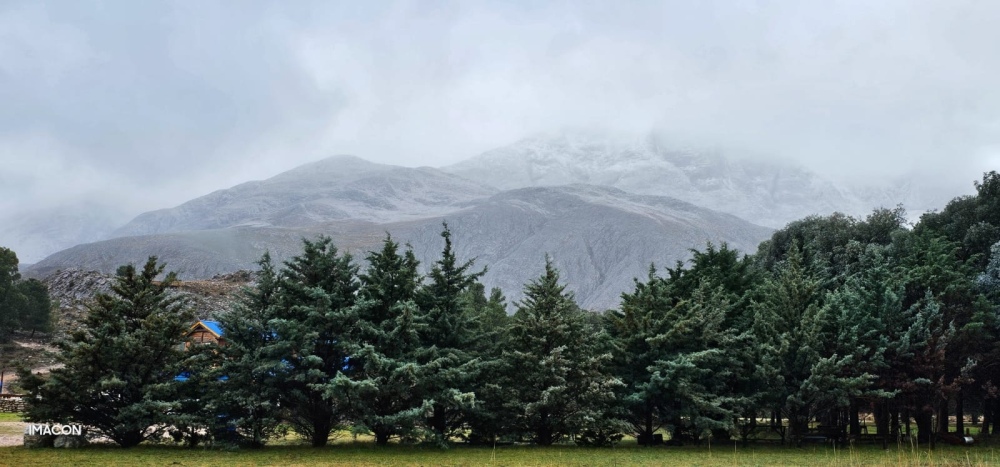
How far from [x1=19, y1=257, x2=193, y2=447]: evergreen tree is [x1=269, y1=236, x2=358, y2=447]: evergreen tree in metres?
3.75

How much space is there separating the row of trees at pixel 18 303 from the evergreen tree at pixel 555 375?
226ft

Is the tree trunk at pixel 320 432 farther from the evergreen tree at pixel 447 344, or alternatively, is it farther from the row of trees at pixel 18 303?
the row of trees at pixel 18 303

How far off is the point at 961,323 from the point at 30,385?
35773 mm

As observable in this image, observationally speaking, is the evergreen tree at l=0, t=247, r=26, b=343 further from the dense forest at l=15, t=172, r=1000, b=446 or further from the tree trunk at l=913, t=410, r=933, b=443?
the tree trunk at l=913, t=410, r=933, b=443

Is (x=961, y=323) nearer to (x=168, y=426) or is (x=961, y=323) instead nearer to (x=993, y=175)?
(x=993, y=175)

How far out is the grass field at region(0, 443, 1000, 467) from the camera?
21.1 m

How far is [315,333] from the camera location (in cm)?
2467

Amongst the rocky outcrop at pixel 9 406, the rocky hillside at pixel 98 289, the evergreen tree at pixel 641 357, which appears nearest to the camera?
the evergreen tree at pixel 641 357

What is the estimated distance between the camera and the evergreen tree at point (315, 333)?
987 inches

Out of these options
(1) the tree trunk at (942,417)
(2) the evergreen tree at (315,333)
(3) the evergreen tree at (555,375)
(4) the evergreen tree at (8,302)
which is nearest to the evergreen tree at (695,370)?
(3) the evergreen tree at (555,375)

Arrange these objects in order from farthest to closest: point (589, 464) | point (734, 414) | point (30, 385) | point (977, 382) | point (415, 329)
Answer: point (977, 382) < point (734, 414) < point (415, 329) < point (30, 385) < point (589, 464)

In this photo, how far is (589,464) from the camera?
21672mm

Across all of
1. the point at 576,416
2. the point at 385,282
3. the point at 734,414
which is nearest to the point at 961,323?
the point at 734,414

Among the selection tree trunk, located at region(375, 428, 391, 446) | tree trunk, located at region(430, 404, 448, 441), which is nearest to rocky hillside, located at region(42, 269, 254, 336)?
tree trunk, located at region(375, 428, 391, 446)
